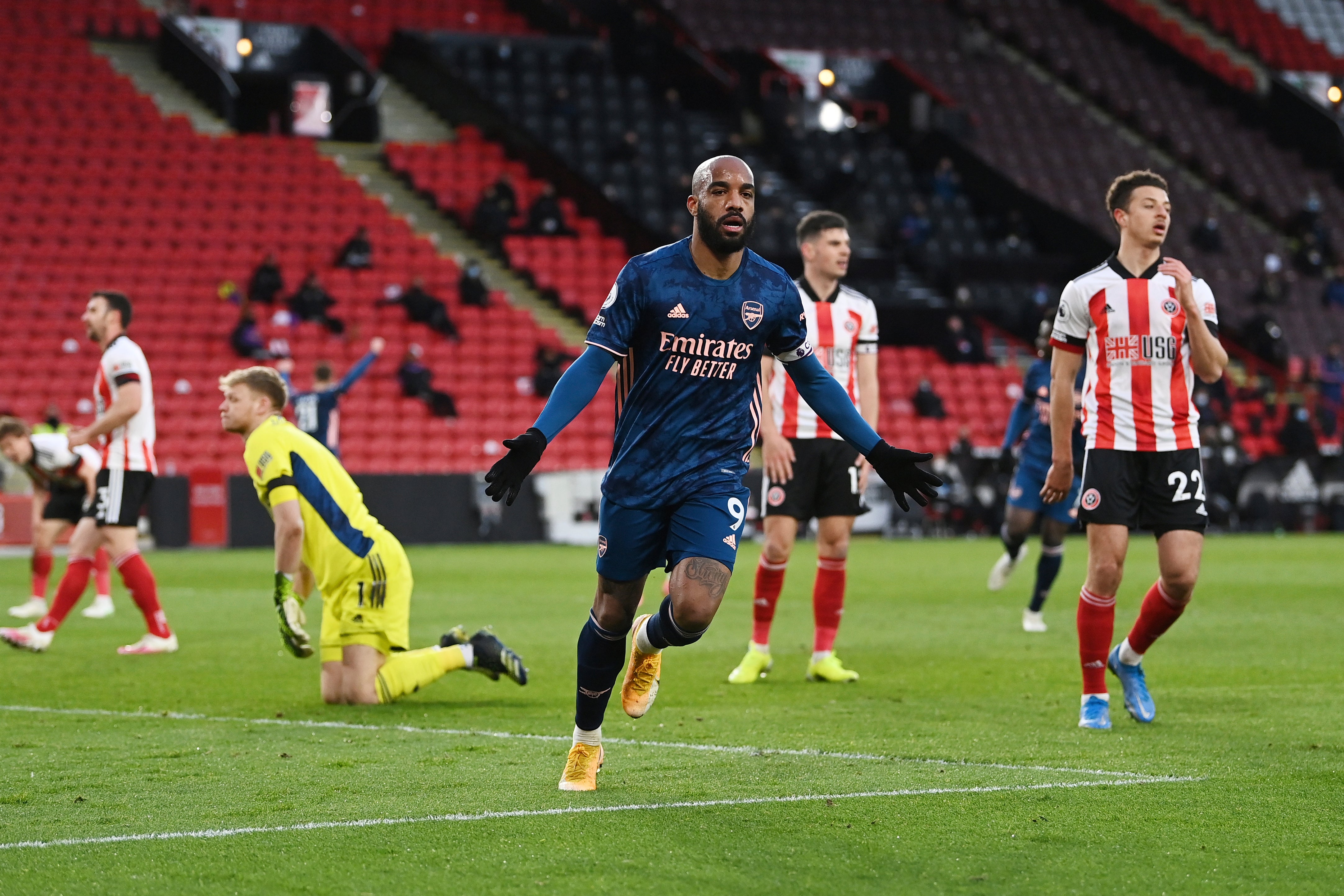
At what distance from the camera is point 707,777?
5.93 m

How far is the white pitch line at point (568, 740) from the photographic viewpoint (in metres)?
6.06

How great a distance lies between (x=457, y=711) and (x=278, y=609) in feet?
3.24

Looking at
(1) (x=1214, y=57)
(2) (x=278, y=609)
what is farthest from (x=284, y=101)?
(2) (x=278, y=609)

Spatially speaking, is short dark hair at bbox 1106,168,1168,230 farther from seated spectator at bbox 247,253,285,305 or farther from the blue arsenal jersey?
seated spectator at bbox 247,253,285,305

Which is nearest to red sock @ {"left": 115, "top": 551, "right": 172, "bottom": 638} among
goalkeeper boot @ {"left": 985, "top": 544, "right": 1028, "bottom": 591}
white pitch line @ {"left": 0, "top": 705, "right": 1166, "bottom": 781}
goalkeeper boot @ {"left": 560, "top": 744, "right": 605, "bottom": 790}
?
white pitch line @ {"left": 0, "top": 705, "right": 1166, "bottom": 781}

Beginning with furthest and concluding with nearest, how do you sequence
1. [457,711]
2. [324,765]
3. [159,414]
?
1. [159,414]
2. [457,711]
3. [324,765]

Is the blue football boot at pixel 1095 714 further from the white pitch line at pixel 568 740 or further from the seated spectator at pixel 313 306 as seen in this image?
the seated spectator at pixel 313 306

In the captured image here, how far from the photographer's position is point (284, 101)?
109 ft

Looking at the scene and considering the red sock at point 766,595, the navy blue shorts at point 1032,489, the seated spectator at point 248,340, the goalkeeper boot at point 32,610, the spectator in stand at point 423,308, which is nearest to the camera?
the red sock at point 766,595

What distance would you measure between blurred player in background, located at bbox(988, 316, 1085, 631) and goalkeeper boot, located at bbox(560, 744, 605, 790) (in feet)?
21.8

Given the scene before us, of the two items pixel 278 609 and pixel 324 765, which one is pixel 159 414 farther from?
pixel 324 765

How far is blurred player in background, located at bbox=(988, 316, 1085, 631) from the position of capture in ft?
39.7

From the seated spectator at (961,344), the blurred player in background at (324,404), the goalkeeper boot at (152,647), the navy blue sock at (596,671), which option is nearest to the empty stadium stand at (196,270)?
the blurred player in background at (324,404)

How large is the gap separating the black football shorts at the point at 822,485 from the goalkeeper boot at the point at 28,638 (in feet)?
15.6
